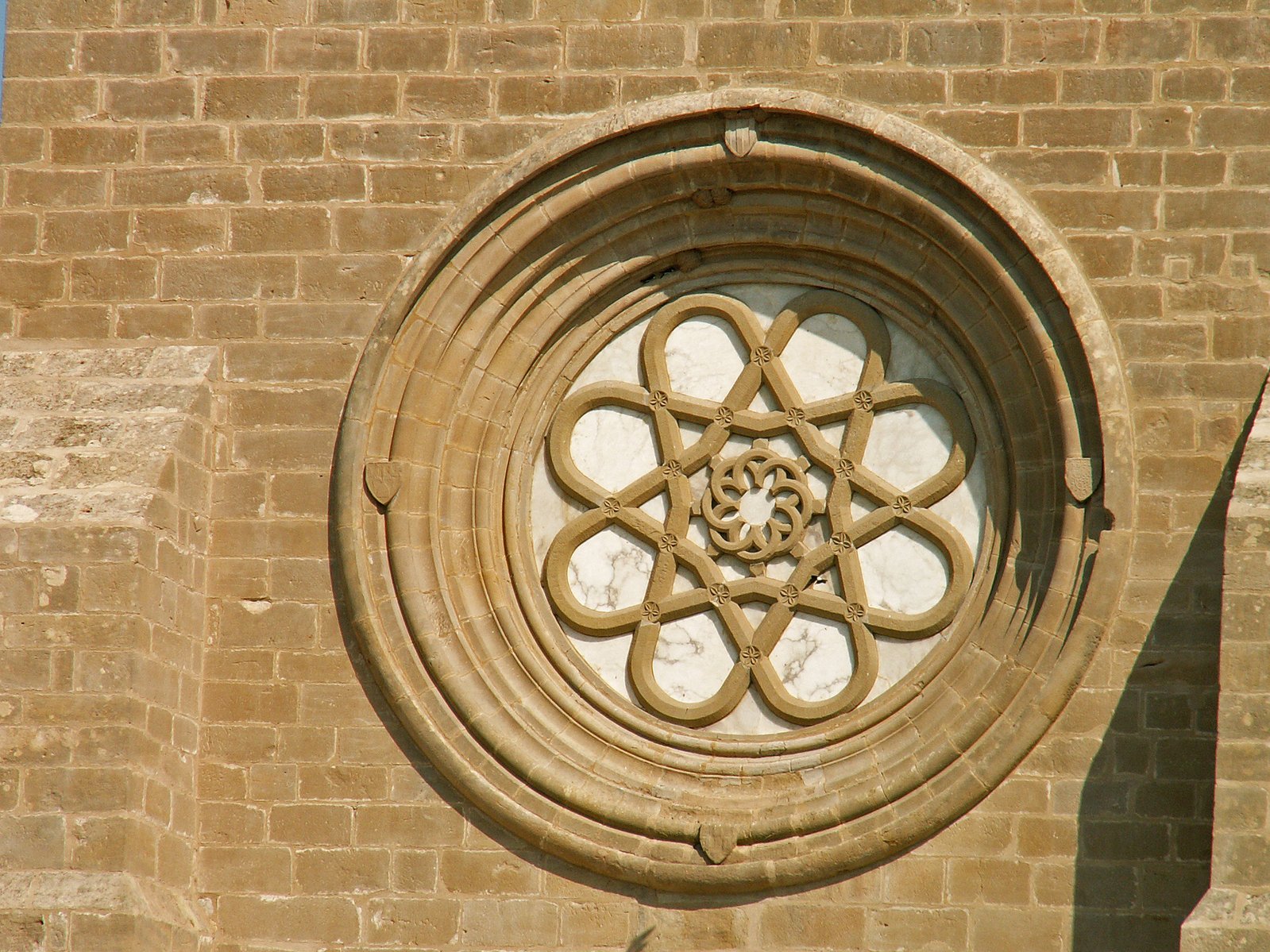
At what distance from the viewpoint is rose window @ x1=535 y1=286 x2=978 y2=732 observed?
8.10 meters

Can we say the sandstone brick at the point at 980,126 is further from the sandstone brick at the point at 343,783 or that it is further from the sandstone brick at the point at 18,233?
the sandstone brick at the point at 18,233

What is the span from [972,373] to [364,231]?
2598 mm

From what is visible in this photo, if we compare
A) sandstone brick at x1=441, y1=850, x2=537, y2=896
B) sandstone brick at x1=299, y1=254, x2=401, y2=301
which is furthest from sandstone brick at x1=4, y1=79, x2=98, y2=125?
sandstone brick at x1=441, y1=850, x2=537, y2=896

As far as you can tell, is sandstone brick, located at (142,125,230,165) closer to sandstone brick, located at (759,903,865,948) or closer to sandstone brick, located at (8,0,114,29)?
sandstone brick, located at (8,0,114,29)

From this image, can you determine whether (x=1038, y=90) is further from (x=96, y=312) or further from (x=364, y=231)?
(x=96, y=312)

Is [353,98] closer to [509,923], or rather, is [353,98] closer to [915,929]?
[509,923]

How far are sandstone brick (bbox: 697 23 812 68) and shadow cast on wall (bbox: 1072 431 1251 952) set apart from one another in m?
2.50

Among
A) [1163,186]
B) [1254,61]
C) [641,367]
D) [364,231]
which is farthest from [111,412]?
[1254,61]

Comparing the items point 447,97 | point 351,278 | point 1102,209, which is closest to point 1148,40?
point 1102,209

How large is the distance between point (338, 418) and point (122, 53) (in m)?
1.88

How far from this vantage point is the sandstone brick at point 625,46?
8.21 m

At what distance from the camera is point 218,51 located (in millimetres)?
8391

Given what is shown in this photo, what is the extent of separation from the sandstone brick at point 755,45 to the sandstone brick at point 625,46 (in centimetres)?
11

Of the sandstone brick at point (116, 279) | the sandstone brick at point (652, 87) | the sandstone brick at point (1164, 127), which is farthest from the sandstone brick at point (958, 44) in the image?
the sandstone brick at point (116, 279)
